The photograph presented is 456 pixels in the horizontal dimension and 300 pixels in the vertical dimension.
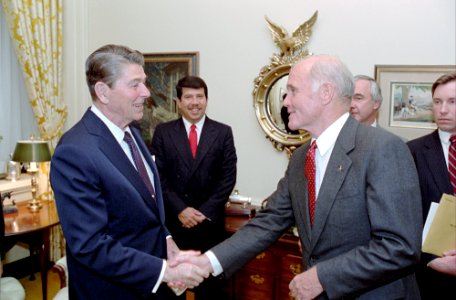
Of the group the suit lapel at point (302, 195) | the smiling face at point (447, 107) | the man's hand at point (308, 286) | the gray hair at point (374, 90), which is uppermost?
the gray hair at point (374, 90)

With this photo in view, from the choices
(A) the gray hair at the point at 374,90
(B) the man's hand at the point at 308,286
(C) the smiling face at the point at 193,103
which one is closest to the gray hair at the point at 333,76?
(B) the man's hand at the point at 308,286

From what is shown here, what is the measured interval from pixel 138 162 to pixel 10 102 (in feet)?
10.7

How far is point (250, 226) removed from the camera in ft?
7.99

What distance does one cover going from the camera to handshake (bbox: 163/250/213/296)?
2.34 m

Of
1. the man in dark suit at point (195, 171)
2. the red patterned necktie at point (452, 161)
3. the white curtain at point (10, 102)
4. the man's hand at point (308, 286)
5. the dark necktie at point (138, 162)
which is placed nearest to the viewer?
the man's hand at point (308, 286)

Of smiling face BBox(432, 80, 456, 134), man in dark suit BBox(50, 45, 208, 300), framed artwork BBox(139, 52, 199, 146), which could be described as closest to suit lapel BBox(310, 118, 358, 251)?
man in dark suit BBox(50, 45, 208, 300)

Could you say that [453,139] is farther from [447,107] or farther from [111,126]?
[111,126]

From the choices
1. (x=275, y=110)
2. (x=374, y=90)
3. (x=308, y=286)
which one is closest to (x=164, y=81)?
(x=275, y=110)

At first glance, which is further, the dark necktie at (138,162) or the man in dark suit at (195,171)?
the man in dark suit at (195,171)

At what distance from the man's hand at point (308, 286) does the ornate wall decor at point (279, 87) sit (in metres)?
2.39

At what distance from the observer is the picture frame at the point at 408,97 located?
3.67 m

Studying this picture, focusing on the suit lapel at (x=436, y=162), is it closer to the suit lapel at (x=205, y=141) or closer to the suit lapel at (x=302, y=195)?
the suit lapel at (x=302, y=195)

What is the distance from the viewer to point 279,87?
431 cm

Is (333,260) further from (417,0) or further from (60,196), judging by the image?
(417,0)
